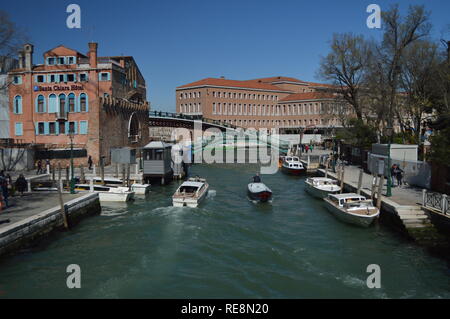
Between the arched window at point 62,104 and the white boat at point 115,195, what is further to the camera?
the arched window at point 62,104

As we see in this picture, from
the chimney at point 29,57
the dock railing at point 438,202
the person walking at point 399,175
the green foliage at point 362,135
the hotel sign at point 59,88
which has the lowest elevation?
the dock railing at point 438,202

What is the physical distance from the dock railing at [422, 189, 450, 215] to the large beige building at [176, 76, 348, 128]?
56.3 m

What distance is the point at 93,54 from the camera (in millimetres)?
31984

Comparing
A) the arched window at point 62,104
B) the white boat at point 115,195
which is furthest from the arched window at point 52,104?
the white boat at point 115,195

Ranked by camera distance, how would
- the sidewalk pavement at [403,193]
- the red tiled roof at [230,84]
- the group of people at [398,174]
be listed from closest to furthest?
1. the sidewalk pavement at [403,193]
2. the group of people at [398,174]
3. the red tiled roof at [230,84]

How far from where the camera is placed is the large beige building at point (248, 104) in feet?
248

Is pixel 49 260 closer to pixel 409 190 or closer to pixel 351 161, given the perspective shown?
pixel 409 190

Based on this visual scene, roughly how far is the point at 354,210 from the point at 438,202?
3.07 meters

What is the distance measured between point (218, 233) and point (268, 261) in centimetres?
335

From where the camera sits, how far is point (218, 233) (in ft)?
50.5

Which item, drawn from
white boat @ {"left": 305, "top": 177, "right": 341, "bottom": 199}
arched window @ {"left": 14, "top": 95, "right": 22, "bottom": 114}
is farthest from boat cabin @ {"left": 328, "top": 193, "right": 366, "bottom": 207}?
arched window @ {"left": 14, "top": 95, "right": 22, "bottom": 114}

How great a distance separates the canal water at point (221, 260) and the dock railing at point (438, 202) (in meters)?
1.66

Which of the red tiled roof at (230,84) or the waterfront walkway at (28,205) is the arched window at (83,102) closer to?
the waterfront walkway at (28,205)

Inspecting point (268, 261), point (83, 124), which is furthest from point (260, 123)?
point (268, 261)
